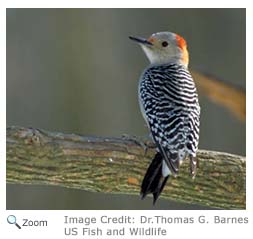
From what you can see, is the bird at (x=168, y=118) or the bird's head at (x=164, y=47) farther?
the bird's head at (x=164, y=47)

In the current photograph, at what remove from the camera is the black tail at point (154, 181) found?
4250mm

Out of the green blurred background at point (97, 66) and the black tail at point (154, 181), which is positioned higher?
the green blurred background at point (97, 66)

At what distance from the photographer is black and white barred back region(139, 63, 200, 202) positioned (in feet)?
13.8

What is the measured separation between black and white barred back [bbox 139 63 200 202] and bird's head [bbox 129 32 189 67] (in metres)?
0.13

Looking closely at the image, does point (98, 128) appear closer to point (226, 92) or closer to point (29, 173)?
point (226, 92)

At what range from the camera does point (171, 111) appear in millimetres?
4391

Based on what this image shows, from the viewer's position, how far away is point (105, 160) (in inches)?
167
